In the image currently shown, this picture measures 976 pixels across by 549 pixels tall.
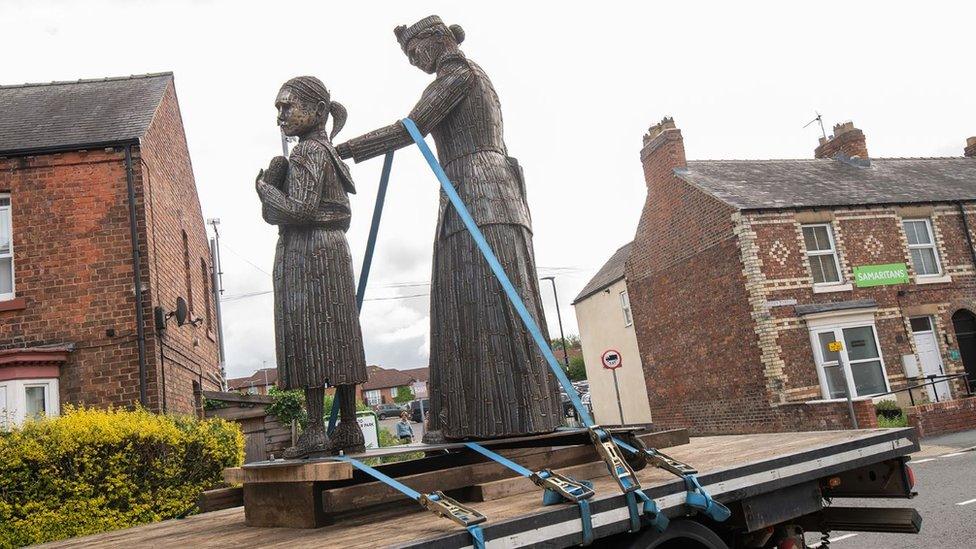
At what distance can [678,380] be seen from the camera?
1878 cm

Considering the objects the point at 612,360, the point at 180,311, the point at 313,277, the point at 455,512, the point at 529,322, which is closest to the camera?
the point at 455,512

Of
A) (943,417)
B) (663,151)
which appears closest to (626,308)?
(663,151)

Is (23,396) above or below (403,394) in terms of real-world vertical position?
below

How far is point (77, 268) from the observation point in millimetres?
10367

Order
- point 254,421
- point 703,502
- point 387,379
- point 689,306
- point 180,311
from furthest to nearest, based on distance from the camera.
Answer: point 387,379 → point 689,306 → point 254,421 → point 180,311 → point 703,502

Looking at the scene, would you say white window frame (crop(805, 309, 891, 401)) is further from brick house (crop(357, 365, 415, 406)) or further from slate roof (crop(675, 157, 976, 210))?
brick house (crop(357, 365, 415, 406))

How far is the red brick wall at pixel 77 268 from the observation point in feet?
33.0

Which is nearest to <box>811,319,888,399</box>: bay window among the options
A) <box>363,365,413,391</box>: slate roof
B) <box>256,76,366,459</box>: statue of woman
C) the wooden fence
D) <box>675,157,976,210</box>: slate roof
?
<box>675,157,976,210</box>: slate roof

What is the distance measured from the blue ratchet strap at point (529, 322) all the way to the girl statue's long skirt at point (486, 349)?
145 millimetres

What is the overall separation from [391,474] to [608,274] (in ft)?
71.9

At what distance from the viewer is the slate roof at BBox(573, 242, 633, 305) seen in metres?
23.4

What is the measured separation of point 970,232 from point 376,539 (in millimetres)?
19947

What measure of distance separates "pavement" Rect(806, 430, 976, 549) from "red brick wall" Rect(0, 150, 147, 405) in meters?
9.40

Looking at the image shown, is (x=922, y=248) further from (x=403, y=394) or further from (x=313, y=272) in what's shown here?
(x=403, y=394)
